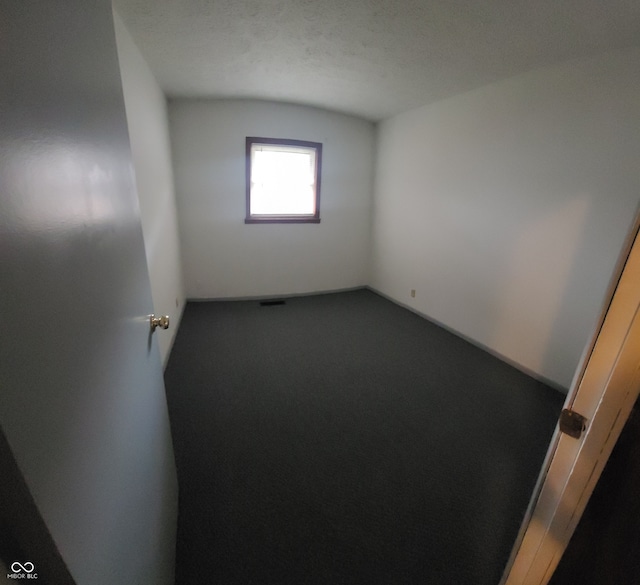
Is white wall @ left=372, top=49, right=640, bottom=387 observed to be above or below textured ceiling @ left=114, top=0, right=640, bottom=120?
below

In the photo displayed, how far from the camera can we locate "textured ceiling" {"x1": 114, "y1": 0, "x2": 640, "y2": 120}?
1.57m

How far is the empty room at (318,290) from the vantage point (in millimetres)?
459

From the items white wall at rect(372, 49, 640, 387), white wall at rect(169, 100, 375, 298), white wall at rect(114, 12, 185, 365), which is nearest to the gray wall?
white wall at rect(114, 12, 185, 365)

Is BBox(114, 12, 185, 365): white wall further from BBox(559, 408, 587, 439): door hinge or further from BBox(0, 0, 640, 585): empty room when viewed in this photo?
BBox(559, 408, 587, 439): door hinge

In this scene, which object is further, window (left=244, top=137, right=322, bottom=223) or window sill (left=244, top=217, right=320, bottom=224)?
window sill (left=244, top=217, right=320, bottom=224)

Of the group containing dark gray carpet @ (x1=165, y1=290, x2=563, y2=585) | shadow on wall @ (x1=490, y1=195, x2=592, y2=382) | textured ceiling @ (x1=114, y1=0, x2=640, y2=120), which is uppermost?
textured ceiling @ (x1=114, y1=0, x2=640, y2=120)

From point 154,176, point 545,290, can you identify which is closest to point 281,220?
point 154,176

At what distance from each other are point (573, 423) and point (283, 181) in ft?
12.6

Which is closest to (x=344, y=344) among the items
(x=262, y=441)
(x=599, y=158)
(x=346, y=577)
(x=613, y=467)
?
(x=262, y=441)

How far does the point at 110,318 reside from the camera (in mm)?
654

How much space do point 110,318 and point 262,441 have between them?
4.34 feet

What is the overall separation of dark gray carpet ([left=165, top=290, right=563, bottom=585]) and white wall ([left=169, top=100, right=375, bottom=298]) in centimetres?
124

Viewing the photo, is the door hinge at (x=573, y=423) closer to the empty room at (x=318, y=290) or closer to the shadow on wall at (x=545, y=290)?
the empty room at (x=318, y=290)

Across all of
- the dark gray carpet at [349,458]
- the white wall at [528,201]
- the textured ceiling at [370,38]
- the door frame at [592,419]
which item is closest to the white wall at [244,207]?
the textured ceiling at [370,38]
